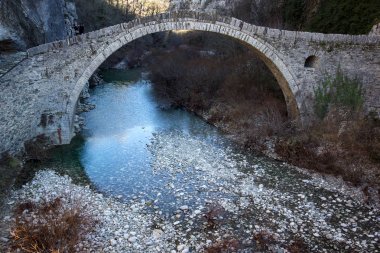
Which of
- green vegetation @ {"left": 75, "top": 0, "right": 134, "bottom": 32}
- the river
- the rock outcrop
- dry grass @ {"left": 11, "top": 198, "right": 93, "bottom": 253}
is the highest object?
green vegetation @ {"left": 75, "top": 0, "right": 134, "bottom": 32}

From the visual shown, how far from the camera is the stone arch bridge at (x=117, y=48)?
9.30 metres

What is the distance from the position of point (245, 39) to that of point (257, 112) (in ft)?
10.5

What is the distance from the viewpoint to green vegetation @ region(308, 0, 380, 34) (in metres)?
13.0

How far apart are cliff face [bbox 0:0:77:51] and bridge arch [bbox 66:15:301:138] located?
186 cm

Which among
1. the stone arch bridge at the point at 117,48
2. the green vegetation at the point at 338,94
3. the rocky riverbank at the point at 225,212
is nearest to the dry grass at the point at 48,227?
the rocky riverbank at the point at 225,212

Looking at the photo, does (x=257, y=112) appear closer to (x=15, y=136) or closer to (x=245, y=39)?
(x=245, y=39)

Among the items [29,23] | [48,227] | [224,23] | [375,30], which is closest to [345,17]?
[375,30]

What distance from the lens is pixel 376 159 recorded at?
9.16 m

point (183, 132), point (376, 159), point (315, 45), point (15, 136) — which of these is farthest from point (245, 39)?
point (15, 136)

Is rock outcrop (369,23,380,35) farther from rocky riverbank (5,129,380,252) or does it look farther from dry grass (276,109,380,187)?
rocky riverbank (5,129,380,252)

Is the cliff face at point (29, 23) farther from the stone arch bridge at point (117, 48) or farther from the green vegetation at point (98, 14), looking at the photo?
the green vegetation at point (98, 14)

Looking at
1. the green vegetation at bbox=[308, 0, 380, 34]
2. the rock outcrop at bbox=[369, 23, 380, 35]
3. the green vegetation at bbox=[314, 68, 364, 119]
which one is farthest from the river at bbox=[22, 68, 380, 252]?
the green vegetation at bbox=[308, 0, 380, 34]

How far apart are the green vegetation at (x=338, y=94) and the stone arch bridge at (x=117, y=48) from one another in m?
0.24

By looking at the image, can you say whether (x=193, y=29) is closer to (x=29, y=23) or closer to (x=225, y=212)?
(x=29, y=23)
